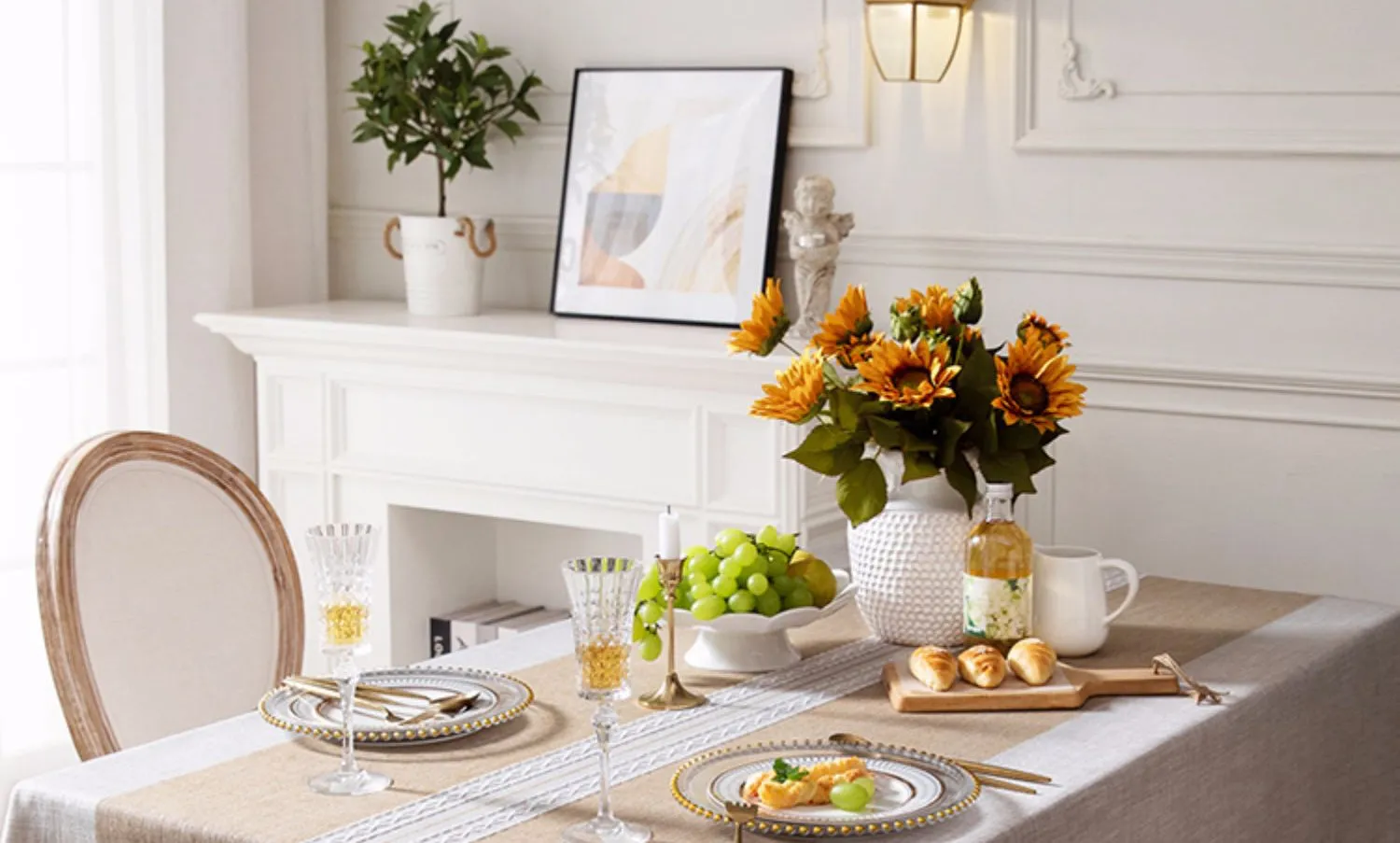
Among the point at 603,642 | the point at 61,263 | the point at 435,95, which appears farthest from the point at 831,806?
the point at 61,263

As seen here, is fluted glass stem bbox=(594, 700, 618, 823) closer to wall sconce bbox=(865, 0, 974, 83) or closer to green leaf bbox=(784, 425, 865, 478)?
green leaf bbox=(784, 425, 865, 478)

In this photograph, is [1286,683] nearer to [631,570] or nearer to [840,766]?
[840,766]

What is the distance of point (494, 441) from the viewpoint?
358 cm

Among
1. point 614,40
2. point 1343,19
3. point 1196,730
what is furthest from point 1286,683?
point 614,40

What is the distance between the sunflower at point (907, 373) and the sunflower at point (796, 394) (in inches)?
2.0

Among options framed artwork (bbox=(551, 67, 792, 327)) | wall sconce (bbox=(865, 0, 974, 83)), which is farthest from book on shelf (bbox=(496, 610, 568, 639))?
wall sconce (bbox=(865, 0, 974, 83))

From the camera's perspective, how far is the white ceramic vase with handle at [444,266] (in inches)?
148

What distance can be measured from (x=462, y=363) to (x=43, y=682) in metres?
1.13

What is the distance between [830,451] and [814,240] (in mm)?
1081

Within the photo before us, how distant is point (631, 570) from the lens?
1752 millimetres

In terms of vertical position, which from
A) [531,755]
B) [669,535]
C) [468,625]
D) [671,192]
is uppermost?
[671,192]

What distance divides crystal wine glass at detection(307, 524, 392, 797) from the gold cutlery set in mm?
130

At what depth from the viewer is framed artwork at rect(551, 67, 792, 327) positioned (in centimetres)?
349

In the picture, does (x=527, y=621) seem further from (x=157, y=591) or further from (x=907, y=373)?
(x=907, y=373)
